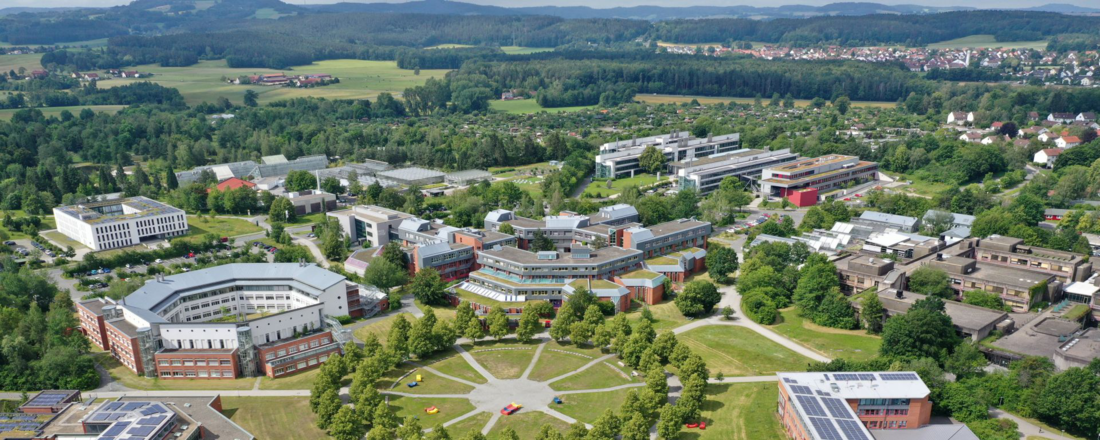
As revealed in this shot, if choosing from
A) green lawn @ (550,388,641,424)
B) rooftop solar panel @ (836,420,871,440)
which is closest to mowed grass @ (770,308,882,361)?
rooftop solar panel @ (836,420,871,440)

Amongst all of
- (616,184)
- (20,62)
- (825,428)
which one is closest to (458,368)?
(825,428)

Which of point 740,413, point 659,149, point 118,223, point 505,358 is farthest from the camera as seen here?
point 659,149

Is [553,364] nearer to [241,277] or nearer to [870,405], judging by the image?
[870,405]

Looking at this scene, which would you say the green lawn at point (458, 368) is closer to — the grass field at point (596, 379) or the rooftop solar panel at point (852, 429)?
the grass field at point (596, 379)

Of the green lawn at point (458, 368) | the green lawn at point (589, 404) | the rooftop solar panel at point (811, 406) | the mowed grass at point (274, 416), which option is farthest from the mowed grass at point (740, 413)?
the mowed grass at point (274, 416)

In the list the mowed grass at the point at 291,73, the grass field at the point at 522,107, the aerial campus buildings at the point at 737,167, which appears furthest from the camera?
the mowed grass at the point at 291,73

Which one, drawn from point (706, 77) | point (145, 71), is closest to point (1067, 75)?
point (706, 77)
